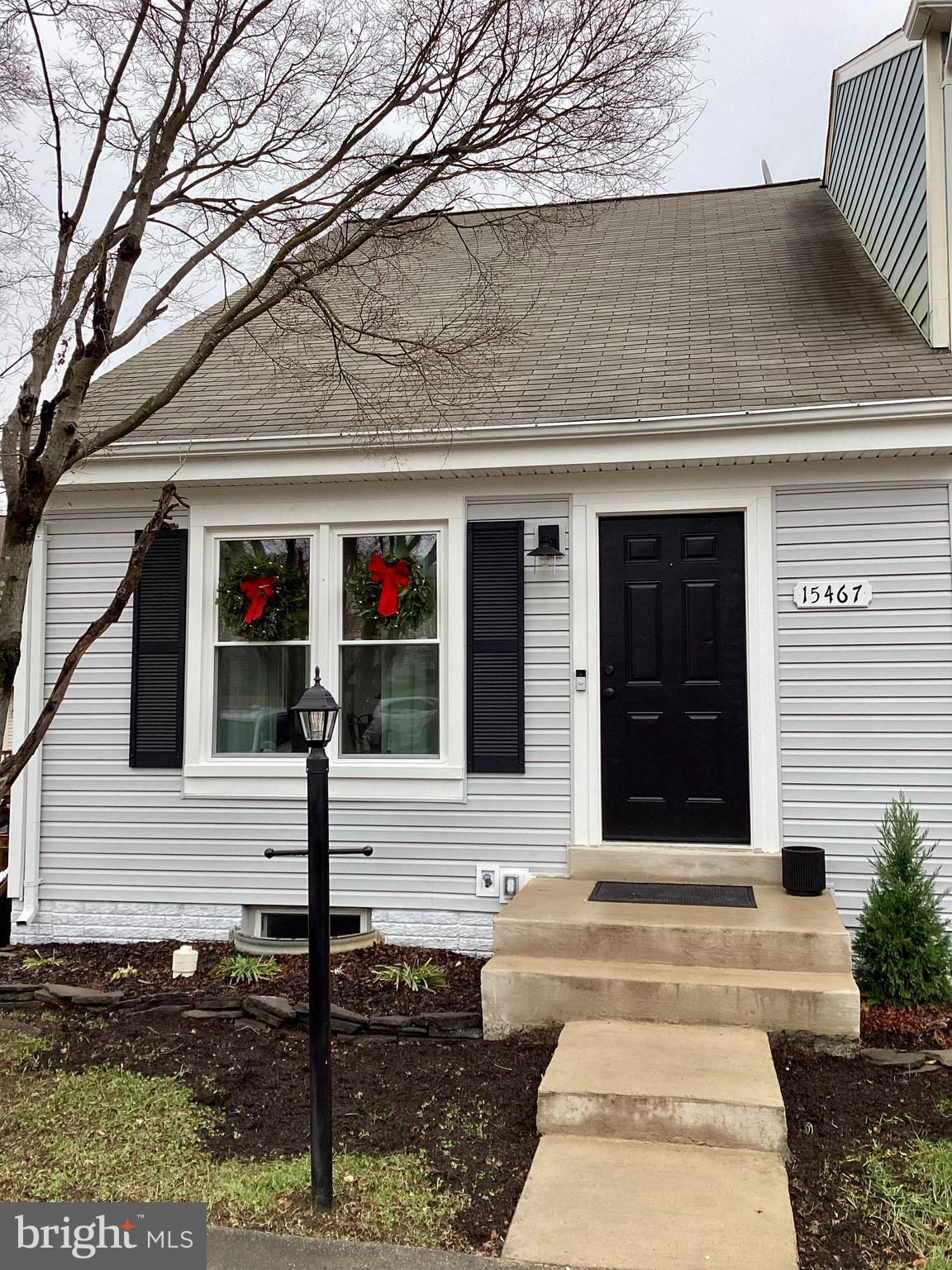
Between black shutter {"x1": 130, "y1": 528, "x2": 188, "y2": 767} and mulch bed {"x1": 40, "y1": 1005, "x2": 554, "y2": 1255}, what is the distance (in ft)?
5.82

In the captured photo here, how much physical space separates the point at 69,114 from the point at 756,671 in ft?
14.7

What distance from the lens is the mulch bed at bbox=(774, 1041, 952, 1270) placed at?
2746 mm

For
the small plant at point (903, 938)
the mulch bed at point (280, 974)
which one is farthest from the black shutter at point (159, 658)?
the small plant at point (903, 938)

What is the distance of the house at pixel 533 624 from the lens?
524cm

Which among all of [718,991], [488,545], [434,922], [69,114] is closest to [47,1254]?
[718,991]

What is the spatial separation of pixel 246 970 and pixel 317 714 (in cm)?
278

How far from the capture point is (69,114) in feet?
14.9

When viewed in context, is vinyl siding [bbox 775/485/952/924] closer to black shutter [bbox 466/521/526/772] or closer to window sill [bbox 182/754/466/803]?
black shutter [bbox 466/521/526/772]

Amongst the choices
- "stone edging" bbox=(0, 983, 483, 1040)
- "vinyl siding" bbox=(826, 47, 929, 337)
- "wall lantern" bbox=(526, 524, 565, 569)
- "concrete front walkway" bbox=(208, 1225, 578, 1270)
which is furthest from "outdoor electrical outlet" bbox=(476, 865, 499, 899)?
"vinyl siding" bbox=(826, 47, 929, 337)

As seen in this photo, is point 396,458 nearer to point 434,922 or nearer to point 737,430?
point 737,430

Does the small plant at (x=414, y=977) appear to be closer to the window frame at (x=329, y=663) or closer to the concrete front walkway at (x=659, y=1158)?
the window frame at (x=329, y=663)

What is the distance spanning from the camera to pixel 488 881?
559 centimetres

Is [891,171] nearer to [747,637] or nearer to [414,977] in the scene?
[747,637]

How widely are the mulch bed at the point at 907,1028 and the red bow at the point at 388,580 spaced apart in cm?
330
